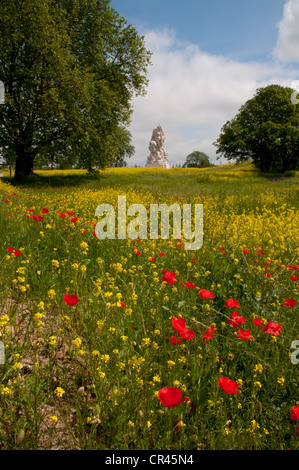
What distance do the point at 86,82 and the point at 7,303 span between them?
1538 centimetres

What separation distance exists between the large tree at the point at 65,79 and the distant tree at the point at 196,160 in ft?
288

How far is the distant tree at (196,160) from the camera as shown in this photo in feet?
339

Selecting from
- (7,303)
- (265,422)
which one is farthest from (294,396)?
(7,303)

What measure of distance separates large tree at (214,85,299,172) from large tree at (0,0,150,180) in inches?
822

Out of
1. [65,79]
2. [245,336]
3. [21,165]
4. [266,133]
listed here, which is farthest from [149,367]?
[266,133]

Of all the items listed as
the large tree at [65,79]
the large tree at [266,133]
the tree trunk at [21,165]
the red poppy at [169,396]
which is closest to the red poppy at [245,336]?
the red poppy at [169,396]

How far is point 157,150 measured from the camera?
236ft

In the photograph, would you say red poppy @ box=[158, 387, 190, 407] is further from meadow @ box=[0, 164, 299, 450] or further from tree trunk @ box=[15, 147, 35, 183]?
tree trunk @ box=[15, 147, 35, 183]

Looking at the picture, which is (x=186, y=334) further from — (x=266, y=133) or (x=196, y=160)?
(x=196, y=160)

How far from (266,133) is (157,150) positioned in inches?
1609

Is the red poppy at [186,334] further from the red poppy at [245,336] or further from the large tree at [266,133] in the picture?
the large tree at [266,133]

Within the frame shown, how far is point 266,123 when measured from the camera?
33.9m

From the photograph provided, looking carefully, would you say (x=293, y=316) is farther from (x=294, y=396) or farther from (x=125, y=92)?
(x=125, y=92)

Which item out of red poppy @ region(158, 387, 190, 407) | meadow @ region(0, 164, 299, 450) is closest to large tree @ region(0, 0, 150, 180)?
meadow @ region(0, 164, 299, 450)
